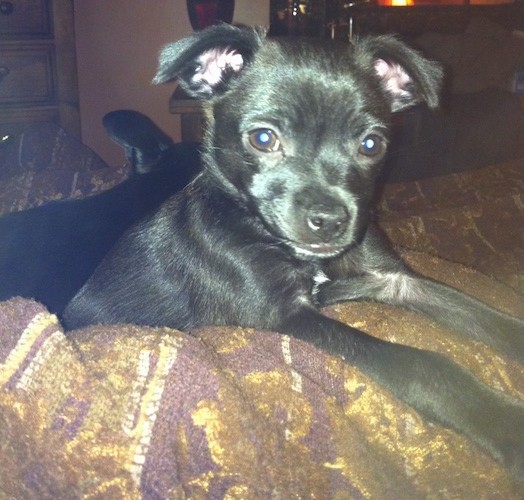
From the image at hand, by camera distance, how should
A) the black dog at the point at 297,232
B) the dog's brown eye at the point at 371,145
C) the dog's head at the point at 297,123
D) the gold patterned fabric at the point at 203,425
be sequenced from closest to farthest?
the gold patterned fabric at the point at 203,425
the black dog at the point at 297,232
the dog's head at the point at 297,123
the dog's brown eye at the point at 371,145

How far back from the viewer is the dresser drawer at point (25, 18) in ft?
11.6

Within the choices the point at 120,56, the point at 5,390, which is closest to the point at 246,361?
the point at 5,390

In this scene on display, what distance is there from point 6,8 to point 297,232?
2524mm

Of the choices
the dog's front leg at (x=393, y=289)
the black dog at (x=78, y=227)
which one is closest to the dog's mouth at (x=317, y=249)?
the dog's front leg at (x=393, y=289)

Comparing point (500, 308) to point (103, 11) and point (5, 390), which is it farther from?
point (103, 11)

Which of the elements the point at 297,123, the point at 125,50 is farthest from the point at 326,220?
the point at 125,50

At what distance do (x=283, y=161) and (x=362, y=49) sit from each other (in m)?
0.50

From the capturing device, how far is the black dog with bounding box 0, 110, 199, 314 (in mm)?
2371

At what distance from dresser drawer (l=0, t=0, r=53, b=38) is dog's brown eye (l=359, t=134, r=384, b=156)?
2435 millimetres

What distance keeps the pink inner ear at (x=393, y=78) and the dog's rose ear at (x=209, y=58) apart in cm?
39

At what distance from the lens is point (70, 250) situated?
2.49m

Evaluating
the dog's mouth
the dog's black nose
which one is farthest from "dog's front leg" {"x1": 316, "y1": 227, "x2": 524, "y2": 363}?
the dog's black nose

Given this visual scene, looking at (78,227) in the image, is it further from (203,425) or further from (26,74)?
(26,74)

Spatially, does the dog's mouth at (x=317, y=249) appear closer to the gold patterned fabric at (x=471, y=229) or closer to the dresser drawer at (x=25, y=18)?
the gold patterned fabric at (x=471, y=229)
